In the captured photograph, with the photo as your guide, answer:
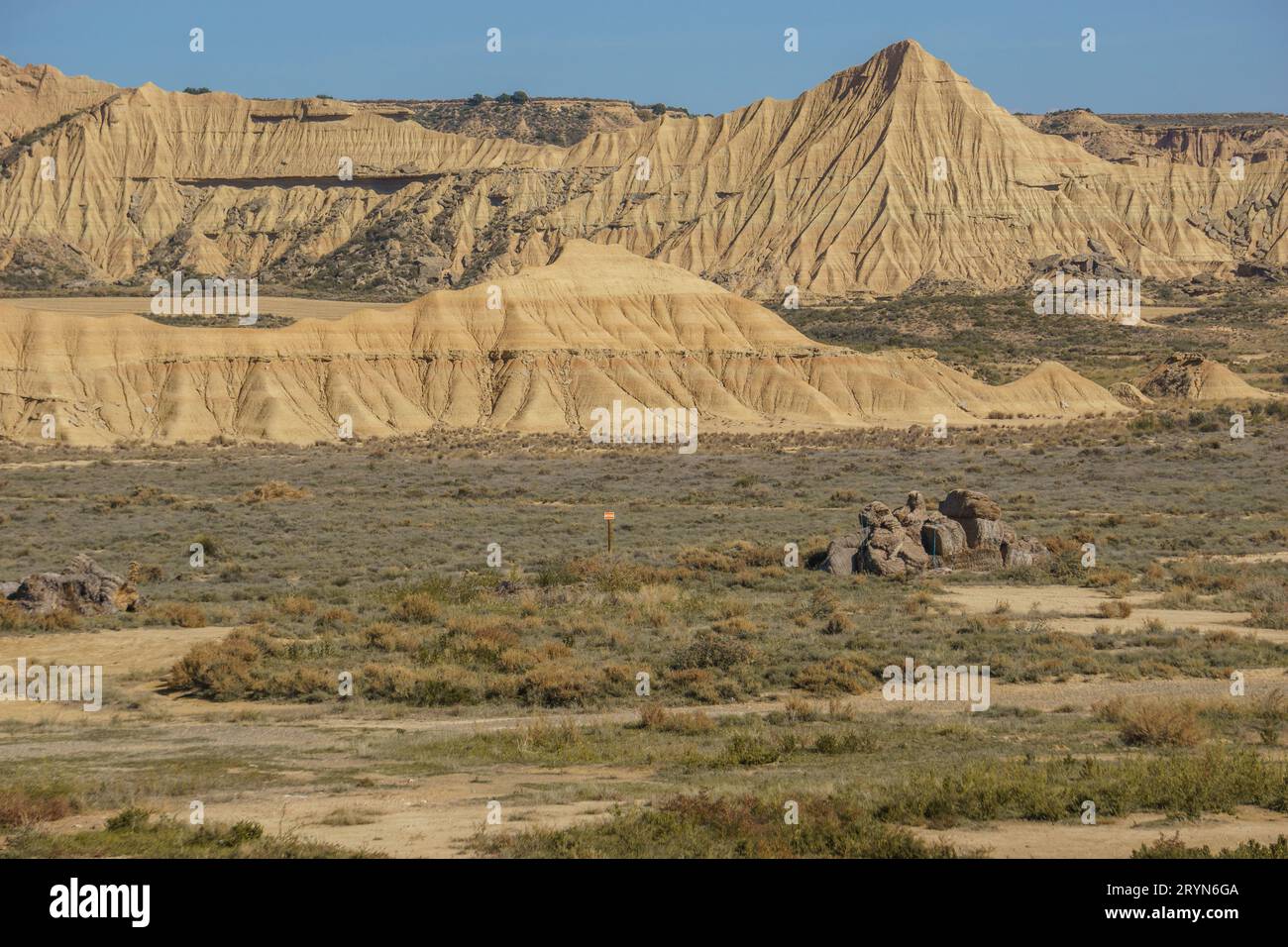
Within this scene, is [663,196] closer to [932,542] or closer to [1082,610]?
[932,542]

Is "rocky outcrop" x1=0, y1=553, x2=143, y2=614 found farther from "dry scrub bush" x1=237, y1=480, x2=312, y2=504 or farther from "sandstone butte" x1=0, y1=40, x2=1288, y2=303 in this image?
"sandstone butte" x1=0, y1=40, x2=1288, y2=303

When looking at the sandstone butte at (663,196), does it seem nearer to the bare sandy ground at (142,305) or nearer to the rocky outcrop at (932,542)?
the bare sandy ground at (142,305)

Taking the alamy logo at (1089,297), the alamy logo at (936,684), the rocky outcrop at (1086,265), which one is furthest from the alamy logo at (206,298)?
the alamy logo at (936,684)

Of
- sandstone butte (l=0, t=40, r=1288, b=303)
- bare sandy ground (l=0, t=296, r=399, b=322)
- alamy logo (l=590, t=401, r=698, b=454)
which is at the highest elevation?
sandstone butte (l=0, t=40, r=1288, b=303)

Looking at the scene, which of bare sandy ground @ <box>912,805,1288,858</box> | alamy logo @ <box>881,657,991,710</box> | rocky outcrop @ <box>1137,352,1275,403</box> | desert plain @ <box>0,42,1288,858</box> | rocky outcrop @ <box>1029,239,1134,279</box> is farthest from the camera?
rocky outcrop @ <box>1029,239,1134,279</box>

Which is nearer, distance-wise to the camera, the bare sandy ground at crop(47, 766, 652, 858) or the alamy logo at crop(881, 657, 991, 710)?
the bare sandy ground at crop(47, 766, 652, 858)

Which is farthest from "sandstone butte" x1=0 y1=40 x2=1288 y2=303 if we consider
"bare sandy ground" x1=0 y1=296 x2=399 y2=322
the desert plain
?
"bare sandy ground" x1=0 y1=296 x2=399 y2=322
